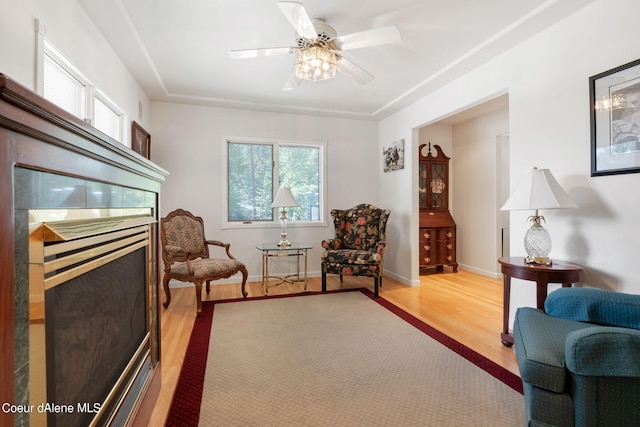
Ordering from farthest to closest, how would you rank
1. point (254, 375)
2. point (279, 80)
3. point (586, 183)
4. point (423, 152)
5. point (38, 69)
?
point (423, 152) < point (279, 80) < point (586, 183) < point (254, 375) < point (38, 69)

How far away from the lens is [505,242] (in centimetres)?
468

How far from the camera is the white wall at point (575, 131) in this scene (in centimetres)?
189

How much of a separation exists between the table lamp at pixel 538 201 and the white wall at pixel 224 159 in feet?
7.91

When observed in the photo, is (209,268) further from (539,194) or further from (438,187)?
(438,187)

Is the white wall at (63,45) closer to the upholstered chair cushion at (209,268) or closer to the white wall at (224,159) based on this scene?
the white wall at (224,159)

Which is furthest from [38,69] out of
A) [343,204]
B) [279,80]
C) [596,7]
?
[343,204]

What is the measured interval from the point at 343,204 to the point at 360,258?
4.48ft

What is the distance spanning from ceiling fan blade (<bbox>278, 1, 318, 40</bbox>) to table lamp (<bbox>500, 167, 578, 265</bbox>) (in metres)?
1.80

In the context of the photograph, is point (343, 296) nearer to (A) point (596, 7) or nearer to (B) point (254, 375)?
(B) point (254, 375)

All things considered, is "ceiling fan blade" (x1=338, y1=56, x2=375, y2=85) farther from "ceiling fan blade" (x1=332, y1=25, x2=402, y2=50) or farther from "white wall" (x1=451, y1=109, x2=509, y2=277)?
"white wall" (x1=451, y1=109, x2=509, y2=277)

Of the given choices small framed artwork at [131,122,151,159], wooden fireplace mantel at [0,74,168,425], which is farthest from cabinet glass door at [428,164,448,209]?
wooden fireplace mantel at [0,74,168,425]

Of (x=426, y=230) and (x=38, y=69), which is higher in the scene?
(x=38, y=69)

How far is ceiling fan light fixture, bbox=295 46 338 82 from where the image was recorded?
223 cm

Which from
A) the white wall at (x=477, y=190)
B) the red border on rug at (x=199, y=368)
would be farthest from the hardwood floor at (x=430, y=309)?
the white wall at (x=477, y=190)
